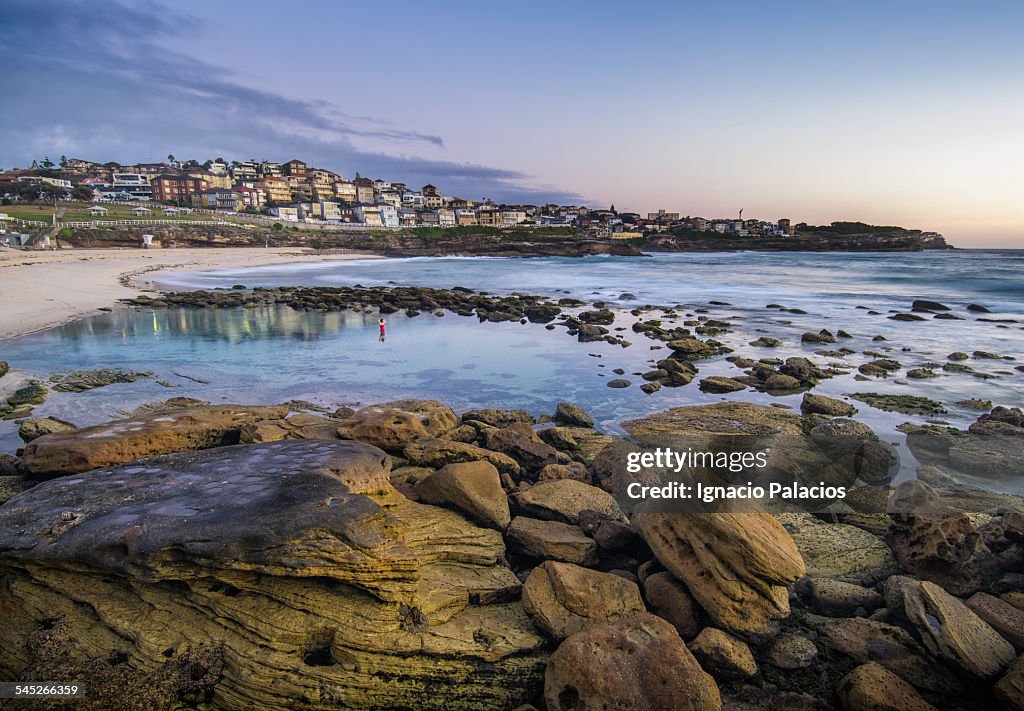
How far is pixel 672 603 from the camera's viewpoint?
446cm

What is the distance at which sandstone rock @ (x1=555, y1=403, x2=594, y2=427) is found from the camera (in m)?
10.3

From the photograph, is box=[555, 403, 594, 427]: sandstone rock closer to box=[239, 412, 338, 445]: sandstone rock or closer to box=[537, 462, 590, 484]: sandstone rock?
box=[537, 462, 590, 484]: sandstone rock

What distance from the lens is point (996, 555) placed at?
16.6ft

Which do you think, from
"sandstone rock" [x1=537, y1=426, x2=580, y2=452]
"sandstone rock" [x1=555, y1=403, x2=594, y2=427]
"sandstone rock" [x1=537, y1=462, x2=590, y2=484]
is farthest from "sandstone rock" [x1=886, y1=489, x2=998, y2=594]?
"sandstone rock" [x1=555, y1=403, x2=594, y2=427]

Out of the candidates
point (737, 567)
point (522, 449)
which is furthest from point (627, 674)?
point (522, 449)

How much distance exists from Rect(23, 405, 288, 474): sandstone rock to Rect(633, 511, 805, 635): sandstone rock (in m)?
5.86

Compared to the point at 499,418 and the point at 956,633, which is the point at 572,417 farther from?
the point at 956,633

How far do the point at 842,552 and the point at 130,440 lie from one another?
26.4 ft

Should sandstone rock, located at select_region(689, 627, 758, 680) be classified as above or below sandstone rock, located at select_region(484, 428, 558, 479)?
above

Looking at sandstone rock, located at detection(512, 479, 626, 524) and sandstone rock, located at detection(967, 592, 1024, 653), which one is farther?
sandstone rock, located at detection(512, 479, 626, 524)

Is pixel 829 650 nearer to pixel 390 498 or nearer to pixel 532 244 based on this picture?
pixel 390 498

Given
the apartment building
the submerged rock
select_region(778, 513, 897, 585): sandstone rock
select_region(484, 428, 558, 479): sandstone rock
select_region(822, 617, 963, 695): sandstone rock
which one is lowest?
the submerged rock

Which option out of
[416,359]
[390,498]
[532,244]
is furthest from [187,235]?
[390,498]

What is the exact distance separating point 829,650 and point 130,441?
7418 millimetres
